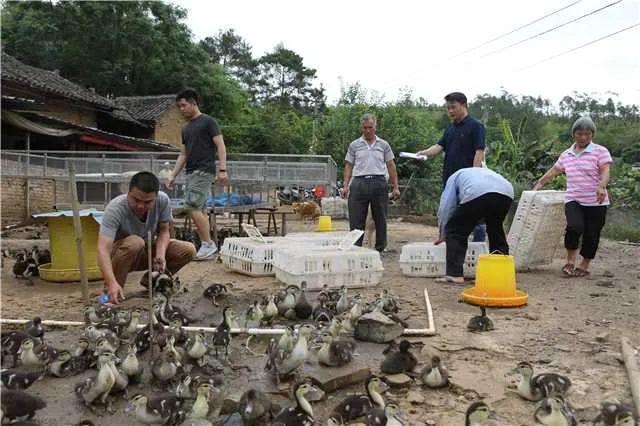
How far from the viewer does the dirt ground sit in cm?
396

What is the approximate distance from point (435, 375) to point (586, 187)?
478 cm

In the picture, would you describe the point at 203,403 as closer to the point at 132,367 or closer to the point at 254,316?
the point at 132,367

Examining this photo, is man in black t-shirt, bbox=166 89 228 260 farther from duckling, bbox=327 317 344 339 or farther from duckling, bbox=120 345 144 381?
duckling, bbox=120 345 144 381

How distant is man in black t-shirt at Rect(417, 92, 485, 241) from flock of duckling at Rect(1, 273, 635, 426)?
3.43 m

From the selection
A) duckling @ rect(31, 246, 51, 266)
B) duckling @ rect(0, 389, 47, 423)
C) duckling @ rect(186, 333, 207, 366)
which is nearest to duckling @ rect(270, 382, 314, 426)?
duckling @ rect(186, 333, 207, 366)

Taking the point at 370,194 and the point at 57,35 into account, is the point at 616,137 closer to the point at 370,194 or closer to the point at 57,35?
the point at 370,194

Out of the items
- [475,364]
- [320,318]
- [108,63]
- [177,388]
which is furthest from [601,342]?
[108,63]

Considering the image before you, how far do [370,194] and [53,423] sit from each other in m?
6.32

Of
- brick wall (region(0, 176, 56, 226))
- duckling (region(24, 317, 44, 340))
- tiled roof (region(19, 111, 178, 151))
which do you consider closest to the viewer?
duckling (region(24, 317, 44, 340))

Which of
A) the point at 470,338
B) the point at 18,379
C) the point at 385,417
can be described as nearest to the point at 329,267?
the point at 470,338

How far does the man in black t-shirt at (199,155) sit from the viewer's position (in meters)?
8.64

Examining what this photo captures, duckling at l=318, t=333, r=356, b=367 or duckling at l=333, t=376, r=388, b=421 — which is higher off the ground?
duckling at l=318, t=333, r=356, b=367

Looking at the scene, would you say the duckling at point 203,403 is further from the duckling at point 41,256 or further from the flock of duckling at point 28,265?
the duckling at point 41,256

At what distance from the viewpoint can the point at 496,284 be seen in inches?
246
